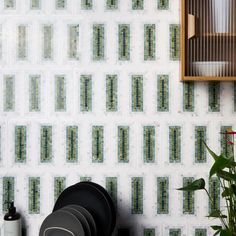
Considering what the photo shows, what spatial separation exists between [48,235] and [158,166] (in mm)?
665

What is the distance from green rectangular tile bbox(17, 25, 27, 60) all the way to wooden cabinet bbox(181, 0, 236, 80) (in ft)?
2.69

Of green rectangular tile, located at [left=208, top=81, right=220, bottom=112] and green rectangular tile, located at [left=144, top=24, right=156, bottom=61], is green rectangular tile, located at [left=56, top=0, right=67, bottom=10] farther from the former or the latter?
green rectangular tile, located at [left=208, top=81, right=220, bottom=112]

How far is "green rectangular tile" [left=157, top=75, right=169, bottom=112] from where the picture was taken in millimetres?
1891

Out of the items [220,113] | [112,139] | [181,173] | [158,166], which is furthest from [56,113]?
[220,113]

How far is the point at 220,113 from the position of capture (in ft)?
6.23

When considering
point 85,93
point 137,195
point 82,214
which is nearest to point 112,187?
point 137,195

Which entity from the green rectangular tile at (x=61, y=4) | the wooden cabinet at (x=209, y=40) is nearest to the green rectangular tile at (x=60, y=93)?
the green rectangular tile at (x=61, y=4)

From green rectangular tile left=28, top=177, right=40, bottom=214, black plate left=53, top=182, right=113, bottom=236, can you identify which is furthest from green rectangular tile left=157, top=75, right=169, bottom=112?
green rectangular tile left=28, top=177, right=40, bottom=214

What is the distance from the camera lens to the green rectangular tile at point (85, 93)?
1.89 metres

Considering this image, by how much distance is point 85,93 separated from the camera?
6.21 ft

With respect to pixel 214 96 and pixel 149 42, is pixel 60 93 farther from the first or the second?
pixel 214 96

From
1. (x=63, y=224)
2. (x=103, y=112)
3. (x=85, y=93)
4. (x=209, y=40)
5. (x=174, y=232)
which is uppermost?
(x=209, y=40)

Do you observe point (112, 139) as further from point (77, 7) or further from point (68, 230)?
point (77, 7)

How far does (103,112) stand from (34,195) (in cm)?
57
